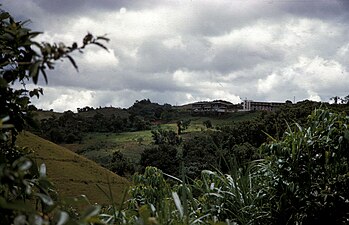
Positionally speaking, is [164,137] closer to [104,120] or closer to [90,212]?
[104,120]

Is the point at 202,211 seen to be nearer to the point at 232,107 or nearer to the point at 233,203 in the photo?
the point at 233,203

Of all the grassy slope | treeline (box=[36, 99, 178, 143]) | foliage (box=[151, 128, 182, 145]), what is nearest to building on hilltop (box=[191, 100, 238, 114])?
treeline (box=[36, 99, 178, 143])

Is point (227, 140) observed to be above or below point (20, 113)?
below

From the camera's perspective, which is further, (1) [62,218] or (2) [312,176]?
(2) [312,176]

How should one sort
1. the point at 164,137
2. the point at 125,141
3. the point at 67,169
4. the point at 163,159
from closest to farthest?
the point at 163,159 < the point at 67,169 < the point at 164,137 < the point at 125,141

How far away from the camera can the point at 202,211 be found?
2.90 m

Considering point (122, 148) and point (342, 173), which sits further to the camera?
point (122, 148)

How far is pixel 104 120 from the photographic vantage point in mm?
43906

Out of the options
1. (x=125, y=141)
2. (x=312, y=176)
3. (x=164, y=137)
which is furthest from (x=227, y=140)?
(x=125, y=141)

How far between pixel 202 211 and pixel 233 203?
0.72 ft

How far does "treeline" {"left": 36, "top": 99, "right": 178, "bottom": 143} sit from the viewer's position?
38781mm

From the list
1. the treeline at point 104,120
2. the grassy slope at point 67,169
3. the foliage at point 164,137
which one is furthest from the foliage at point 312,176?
the treeline at point 104,120

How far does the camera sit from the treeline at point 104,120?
38781 mm

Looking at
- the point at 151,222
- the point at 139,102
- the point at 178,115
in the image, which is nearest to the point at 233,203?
the point at 151,222
